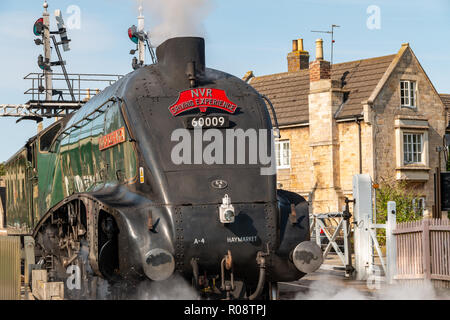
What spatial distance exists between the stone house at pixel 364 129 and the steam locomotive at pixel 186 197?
25.1 m

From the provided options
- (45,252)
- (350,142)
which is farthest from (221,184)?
(350,142)

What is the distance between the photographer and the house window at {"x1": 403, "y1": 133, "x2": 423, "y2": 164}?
37812 mm

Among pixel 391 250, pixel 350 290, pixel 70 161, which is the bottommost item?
pixel 350 290

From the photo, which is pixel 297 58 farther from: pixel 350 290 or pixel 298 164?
pixel 350 290

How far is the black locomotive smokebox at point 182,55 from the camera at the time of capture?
39.6 ft

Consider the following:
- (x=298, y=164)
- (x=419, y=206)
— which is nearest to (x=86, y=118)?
(x=419, y=206)

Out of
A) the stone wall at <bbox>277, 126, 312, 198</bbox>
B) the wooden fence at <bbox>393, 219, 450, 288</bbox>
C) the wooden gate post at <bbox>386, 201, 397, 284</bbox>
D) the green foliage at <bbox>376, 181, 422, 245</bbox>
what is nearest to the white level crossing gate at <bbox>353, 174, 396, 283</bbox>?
the wooden gate post at <bbox>386, 201, 397, 284</bbox>

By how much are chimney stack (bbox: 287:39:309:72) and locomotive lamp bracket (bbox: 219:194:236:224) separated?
34.2 metres

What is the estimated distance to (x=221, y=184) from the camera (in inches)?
444

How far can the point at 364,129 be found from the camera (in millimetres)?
36812

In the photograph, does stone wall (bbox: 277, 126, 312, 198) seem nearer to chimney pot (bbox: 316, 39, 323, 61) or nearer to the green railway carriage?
chimney pot (bbox: 316, 39, 323, 61)

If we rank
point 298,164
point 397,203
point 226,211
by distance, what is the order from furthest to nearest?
1. point 298,164
2. point 397,203
3. point 226,211

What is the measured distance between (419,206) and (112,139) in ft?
89.4
